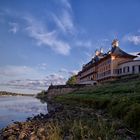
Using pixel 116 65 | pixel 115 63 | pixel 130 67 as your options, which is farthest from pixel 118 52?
pixel 130 67

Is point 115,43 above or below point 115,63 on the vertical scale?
above

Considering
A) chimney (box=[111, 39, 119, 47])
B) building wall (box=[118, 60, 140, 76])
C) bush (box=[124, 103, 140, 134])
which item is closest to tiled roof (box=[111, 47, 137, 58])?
chimney (box=[111, 39, 119, 47])

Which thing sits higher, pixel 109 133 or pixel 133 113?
pixel 133 113

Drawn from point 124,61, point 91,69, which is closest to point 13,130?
point 124,61

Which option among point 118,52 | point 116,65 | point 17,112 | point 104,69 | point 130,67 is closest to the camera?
point 17,112

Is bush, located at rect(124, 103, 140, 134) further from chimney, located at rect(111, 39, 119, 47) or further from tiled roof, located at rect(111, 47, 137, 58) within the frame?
chimney, located at rect(111, 39, 119, 47)

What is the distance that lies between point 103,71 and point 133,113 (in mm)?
61363

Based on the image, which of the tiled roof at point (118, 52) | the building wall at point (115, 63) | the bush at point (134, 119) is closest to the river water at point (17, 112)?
the bush at point (134, 119)

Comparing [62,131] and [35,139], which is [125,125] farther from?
[35,139]

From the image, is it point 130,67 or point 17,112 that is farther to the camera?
point 130,67

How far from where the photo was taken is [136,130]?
12.9 m

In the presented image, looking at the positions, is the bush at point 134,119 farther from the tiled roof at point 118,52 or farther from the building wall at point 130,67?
the tiled roof at point 118,52

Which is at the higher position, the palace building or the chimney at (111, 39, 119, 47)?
the chimney at (111, 39, 119, 47)

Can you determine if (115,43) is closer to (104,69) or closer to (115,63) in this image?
(104,69)
